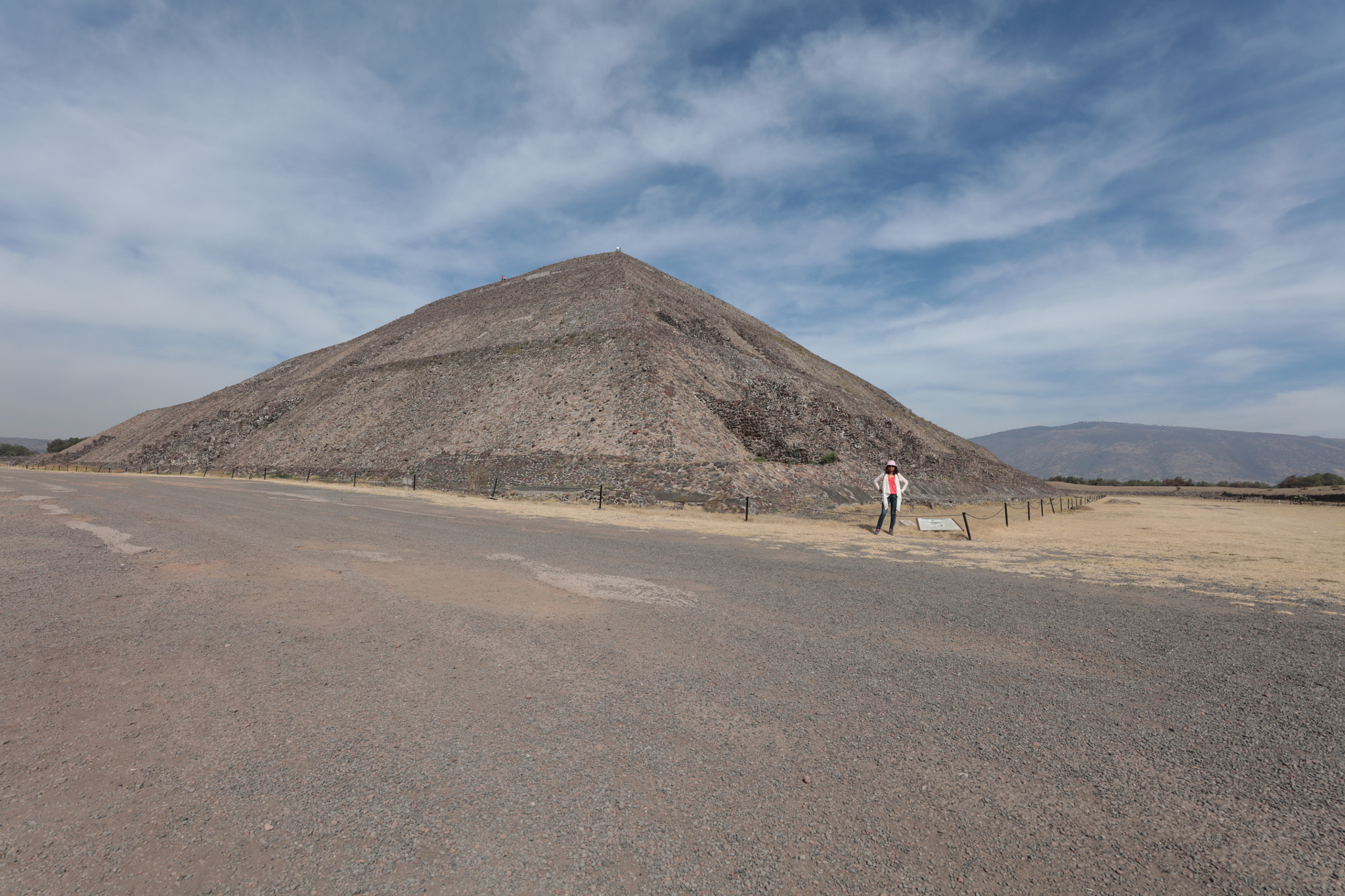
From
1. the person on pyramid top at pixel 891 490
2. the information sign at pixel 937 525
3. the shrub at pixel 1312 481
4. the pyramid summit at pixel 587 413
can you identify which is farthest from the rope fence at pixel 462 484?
the shrub at pixel 1312 481

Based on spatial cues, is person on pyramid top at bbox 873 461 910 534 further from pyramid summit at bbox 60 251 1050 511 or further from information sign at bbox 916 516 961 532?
pyramid summit at bbox 60 251 1050 511

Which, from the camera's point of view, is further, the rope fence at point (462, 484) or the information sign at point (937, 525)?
the rope fence at point (462, 484)

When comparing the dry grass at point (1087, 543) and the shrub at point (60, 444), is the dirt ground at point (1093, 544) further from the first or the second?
the shrub at point (60, 444)

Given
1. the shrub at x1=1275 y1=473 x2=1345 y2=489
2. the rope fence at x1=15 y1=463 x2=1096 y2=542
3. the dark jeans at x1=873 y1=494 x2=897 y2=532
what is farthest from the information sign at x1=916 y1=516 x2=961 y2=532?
the shrub at x1=1275 y1=473 x2=1345 y2=489

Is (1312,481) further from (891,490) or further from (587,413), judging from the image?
(587,413)

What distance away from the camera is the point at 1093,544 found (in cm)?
1421

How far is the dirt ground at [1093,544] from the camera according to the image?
8.81 meters

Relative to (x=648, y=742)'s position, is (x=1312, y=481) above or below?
above

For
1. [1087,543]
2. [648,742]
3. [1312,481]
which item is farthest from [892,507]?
[1312,481]

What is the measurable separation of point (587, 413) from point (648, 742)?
25458 mm

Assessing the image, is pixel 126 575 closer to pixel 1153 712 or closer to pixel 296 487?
pixel 1153 712

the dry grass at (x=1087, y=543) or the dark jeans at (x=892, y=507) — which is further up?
the dark jeans at (x=892, y=507)

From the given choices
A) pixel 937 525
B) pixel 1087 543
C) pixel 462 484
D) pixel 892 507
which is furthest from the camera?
pixel 462 484

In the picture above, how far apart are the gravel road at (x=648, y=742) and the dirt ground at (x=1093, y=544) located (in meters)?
2.22
